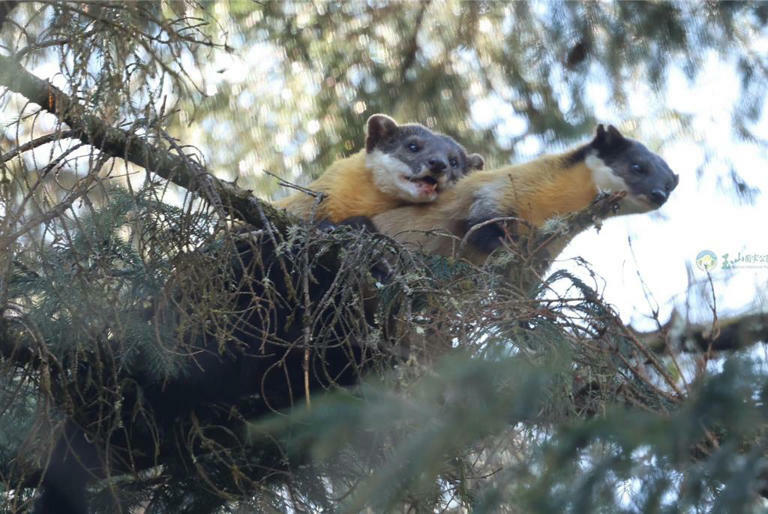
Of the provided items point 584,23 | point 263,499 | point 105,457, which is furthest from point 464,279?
point 584,23

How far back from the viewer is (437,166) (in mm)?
6375

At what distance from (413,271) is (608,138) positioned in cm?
255

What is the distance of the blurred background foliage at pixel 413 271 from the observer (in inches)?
101

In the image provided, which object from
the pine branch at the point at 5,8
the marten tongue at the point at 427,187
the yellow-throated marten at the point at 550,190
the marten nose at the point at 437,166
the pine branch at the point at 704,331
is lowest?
the pine branch at the point at 704,331

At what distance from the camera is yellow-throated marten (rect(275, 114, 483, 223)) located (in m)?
6.09

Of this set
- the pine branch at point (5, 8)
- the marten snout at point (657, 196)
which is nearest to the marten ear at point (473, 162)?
the marten snout at point (657, 196)

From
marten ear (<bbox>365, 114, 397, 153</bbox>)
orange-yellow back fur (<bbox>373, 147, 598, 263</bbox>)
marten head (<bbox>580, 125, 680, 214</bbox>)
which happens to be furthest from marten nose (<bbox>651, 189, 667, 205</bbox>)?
marten ear (<bbox>365, 114, 397, 153</bbox>)

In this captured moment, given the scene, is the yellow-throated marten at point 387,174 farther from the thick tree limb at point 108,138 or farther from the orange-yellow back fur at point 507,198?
the thick tree limb at point 108,138

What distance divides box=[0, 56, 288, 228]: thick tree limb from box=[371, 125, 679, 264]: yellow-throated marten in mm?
1889

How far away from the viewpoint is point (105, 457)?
4535 millimetres

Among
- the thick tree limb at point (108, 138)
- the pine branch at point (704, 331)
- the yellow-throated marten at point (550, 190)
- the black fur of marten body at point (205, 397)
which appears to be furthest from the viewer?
the yellow-throated marten at point (550, 190)

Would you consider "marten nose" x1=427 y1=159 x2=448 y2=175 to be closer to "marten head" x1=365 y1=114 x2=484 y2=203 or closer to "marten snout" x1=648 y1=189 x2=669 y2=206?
"marten head" x1=365 y1=114 x2=484 y2=203

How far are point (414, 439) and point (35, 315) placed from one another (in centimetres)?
223

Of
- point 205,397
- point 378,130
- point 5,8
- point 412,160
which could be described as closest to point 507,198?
point 412,160
